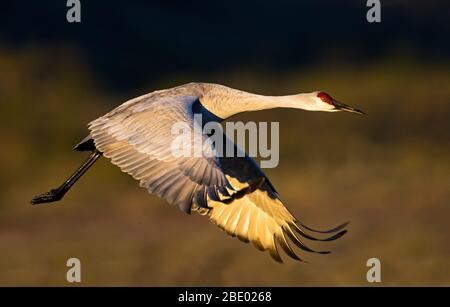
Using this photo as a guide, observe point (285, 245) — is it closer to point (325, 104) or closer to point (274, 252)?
point (274, 252)

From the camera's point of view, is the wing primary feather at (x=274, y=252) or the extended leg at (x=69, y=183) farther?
the extended leg at (x=69, y=183)

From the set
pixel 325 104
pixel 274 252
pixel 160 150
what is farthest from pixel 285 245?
pixel 160 150

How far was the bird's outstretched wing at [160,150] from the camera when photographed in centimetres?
1034

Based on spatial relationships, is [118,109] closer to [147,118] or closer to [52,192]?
[147,118]

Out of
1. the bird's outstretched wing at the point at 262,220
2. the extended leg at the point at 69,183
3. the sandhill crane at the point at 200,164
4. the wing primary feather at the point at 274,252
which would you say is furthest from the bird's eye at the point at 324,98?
the extended leg at the point at 69,183

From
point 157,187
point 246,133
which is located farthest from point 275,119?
point 157,187

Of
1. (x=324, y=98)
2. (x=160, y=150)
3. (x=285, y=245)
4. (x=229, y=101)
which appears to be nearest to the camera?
(x=160, y=150)

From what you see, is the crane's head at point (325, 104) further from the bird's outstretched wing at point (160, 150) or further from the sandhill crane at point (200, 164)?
the bird's outstretched wing at point (160, 150)

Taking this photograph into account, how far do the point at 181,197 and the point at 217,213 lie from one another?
7.45 feet

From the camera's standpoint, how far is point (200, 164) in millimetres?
10414

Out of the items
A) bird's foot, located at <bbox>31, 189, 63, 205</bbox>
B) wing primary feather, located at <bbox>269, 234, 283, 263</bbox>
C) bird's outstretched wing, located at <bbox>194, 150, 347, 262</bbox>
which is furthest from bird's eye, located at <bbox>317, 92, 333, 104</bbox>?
bird's foot, located at <bbox>31, 189, 63, 205</bbox>

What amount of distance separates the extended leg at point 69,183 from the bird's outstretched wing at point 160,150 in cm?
96

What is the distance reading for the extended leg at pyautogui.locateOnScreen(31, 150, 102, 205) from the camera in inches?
497

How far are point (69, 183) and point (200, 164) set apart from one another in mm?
2750
